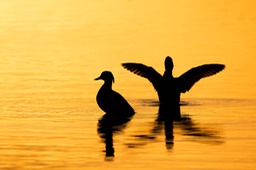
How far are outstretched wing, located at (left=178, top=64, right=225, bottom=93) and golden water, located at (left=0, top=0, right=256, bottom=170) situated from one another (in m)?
0.32

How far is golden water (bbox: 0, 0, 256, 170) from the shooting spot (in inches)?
714

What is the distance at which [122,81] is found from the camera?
28391mm

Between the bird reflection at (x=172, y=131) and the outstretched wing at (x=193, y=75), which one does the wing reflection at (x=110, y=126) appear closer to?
the bird reflection at (x=172, y=131)

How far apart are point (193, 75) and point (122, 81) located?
311 cm

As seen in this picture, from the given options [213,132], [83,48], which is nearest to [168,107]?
[213,132]

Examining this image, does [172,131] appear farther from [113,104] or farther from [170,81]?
[170,81]

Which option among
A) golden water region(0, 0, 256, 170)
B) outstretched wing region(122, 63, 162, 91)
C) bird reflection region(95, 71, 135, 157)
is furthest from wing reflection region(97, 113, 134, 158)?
outstretched wing region(122, 63, 162, 91)

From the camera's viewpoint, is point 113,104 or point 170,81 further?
point 170,81

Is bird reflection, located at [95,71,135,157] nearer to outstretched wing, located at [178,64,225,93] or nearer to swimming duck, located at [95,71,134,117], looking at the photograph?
swimming duck, located at [95,71,134,117]

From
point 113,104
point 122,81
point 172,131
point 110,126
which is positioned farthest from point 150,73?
point 172,131

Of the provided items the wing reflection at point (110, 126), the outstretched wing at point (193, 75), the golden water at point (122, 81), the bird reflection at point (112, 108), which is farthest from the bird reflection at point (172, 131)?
the outstretched wing at point (193, 75)

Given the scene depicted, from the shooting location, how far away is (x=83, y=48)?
35188 mm

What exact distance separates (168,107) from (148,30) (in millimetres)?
15853

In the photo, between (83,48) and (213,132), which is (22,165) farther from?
(83,48)
